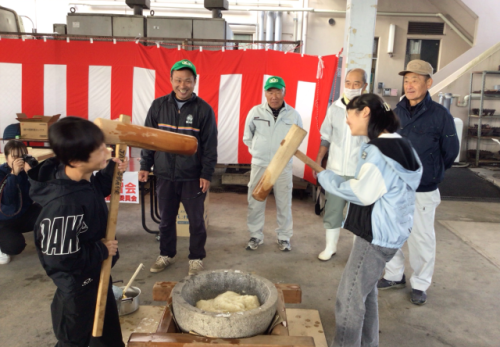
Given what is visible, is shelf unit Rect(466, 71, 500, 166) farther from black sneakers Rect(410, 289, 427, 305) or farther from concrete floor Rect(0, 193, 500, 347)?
black sneakers Rect(410, 289, 427, 305)

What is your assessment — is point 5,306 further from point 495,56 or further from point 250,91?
point 495,56

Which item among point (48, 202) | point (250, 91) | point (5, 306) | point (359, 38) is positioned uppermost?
point (359, 38)

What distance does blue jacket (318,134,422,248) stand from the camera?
1756mm

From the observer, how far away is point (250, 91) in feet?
19.7

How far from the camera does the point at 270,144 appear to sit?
3914 millimetres

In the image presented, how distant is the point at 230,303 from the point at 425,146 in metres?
1.93

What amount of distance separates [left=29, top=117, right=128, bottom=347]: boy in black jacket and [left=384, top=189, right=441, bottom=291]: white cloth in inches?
88.1

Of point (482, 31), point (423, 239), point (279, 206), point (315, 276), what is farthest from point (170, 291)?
point (482, 31)

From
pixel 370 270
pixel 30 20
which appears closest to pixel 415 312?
pixel 370 270

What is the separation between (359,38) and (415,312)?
3363 millimetres

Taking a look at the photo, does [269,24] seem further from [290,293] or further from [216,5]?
[290,293]

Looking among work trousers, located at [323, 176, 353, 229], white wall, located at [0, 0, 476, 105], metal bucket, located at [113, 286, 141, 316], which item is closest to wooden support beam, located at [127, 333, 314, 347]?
metal bucket, located at [113, 286, 141, 316]

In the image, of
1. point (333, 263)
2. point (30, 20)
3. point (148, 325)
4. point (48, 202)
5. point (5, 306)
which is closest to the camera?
point (48, 202)

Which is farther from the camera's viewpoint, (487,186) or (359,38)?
(487,186)
